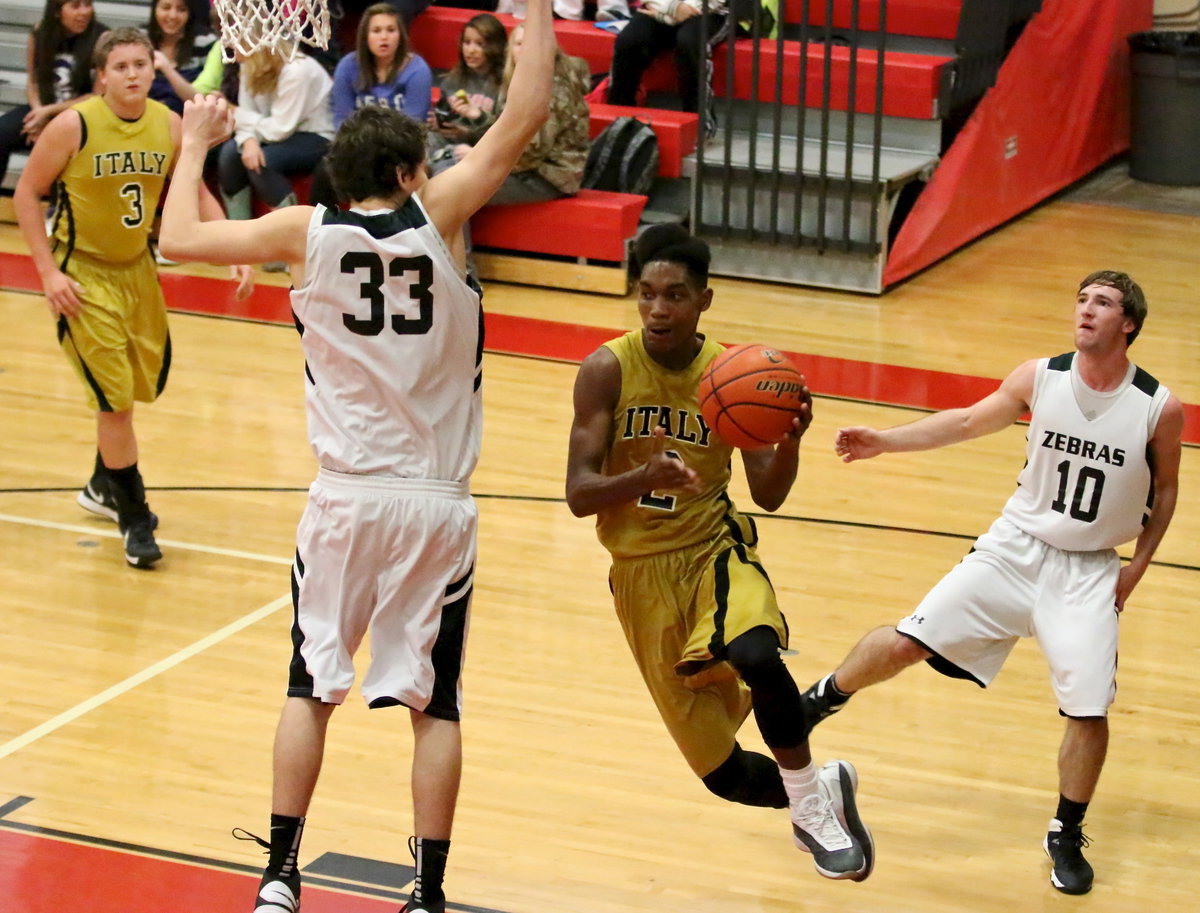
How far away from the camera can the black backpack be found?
10703 millimetres

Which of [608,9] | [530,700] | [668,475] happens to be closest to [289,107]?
[608,9]

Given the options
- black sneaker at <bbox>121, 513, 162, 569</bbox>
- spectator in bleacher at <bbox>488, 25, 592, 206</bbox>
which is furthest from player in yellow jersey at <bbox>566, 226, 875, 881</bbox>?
spectator in bleacher at <bbox>488, 25, 592, 206</bbox>

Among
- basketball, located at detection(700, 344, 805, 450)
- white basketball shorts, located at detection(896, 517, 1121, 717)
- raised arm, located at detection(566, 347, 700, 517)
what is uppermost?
basketball, located at detection(700, 344, 805, 450)

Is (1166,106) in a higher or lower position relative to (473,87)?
lower

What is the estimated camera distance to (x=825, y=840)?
163 inches

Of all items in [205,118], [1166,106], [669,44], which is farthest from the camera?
[1166,106]

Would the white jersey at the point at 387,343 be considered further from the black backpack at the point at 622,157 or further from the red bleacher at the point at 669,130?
the red bleacher at the point at 669,130

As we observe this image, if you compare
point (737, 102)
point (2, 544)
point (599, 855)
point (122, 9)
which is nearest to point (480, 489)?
point (2, 544)

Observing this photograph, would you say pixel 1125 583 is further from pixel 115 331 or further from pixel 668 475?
pixel 115 331

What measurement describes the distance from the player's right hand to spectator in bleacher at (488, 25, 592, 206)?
4060 millimetres

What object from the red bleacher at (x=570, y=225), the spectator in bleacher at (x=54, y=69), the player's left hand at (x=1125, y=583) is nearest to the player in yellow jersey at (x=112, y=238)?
the player's left hand at (x=1125, y=583)

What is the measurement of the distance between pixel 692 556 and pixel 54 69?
8.17 metres

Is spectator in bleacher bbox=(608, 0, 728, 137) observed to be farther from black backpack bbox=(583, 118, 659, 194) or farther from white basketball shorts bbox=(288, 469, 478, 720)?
white basketball shorts bbox=(288, 469, 478, 720)

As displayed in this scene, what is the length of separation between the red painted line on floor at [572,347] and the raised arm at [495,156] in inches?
194
